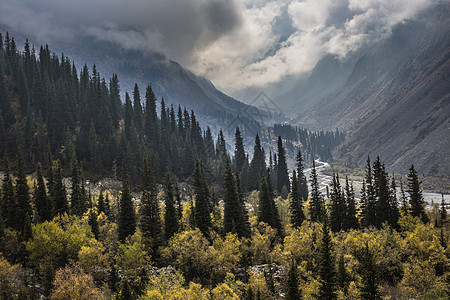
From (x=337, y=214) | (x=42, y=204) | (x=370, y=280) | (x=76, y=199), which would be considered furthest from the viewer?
(x=337, y=214)

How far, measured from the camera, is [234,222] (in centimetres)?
7500

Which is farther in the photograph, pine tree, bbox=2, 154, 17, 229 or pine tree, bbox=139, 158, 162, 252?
pine tree, bbox=139, 158, 162, 252

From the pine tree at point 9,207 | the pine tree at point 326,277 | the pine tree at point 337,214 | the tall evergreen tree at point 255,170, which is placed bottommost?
the pine tree at point 326,277

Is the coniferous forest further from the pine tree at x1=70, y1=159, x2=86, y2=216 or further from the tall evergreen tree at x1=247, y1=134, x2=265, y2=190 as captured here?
the tall evergreen tree at x1=247, y1=134, x2=265, y2=190

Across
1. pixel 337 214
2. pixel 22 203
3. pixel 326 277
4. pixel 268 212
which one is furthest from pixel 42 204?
pixel 337 214

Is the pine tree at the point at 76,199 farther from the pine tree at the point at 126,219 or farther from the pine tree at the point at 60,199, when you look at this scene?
the pine tree at the point at 126,219

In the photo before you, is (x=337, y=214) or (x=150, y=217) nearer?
(x=150, y=217)

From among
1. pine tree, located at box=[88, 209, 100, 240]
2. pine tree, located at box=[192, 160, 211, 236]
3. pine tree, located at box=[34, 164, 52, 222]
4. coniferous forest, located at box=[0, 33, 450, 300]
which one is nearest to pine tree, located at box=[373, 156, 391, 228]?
coniferous forest, located at box=[0, 33, 450, 300]

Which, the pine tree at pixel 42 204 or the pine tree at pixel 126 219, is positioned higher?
the pine tree at pixel 42 204

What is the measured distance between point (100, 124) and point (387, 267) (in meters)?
120

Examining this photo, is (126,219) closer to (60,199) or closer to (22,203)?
(60,199)

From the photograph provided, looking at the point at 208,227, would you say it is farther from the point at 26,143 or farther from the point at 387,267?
the point at 26,143

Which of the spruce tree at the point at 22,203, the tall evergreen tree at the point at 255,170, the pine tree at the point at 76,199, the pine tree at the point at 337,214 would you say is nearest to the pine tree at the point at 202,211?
the pine tree at the point at 76,199

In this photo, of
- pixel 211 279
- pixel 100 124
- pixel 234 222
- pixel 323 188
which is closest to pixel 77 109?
pixel 100 124
